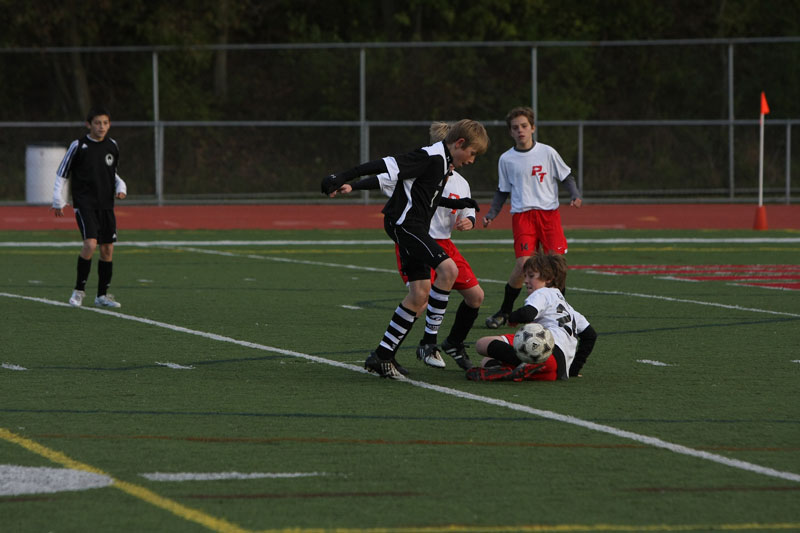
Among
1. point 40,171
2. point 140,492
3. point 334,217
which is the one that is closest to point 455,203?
point 140,492

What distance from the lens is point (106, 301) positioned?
1245 cm

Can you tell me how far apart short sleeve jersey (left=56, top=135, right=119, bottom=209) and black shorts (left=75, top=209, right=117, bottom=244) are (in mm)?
59

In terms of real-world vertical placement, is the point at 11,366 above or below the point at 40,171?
below

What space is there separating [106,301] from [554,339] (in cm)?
570

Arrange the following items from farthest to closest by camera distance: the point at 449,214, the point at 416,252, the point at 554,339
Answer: the point at 449,214
the point at 416,252
the point at 554,339

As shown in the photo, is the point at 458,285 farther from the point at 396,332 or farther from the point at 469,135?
the point at 469,135

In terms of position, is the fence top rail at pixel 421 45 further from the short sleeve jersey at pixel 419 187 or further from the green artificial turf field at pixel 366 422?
the short sleeve jersey at pixel 419 187

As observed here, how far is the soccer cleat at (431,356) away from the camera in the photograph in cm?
893

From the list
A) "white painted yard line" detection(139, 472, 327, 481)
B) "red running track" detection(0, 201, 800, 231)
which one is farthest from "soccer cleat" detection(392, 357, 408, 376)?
"red running track" detection(0, 201, 800, 231)

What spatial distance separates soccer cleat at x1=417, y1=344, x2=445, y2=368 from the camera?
8.93 metres

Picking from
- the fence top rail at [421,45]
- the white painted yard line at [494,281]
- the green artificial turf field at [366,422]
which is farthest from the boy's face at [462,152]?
the fence top rail at [421,45]

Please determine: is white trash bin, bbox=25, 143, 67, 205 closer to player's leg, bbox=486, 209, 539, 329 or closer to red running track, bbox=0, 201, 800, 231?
red running track, bbox=0, 201, 800, 231

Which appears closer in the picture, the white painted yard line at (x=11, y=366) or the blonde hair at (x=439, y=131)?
the white painted yard line at (x=11, y=366)

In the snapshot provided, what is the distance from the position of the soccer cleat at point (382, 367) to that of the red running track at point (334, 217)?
16.5m
